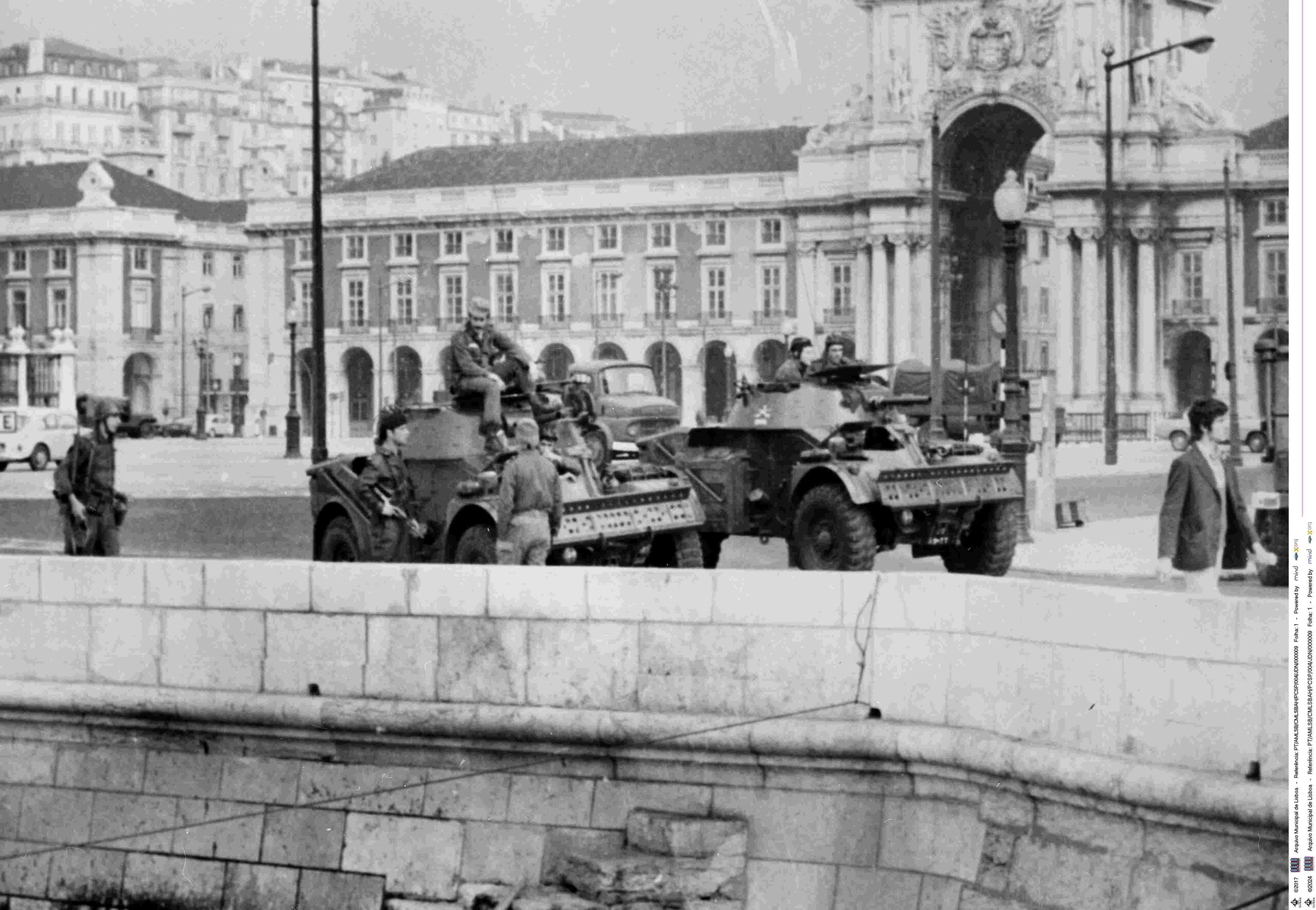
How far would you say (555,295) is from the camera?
17.2 metres

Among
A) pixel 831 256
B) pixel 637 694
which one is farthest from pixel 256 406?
pixel 637 694

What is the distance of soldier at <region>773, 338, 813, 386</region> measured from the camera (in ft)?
55.4

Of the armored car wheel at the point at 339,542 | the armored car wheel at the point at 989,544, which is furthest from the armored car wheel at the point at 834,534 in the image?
the armored car wheel at the point at 339,542

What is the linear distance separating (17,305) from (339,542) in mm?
3507

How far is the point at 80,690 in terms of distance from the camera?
12.9 m

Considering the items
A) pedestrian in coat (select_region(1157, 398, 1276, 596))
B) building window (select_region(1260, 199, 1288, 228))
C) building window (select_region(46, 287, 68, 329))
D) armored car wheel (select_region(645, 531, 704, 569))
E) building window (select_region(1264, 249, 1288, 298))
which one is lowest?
armored car wheel (select_region(645, 531, 704, 569))

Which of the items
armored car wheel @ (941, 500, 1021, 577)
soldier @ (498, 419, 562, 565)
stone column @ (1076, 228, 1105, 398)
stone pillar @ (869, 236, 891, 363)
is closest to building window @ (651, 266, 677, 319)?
stone pillar @ (869, 236, 891, 363)

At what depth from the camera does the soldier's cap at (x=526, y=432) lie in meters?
13.2

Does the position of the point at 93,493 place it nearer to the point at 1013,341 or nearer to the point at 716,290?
the point at 716,290

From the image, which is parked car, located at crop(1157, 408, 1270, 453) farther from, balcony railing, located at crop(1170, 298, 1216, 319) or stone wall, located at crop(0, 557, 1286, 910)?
stone wall, located at crop(0, 557, 1286, 910)

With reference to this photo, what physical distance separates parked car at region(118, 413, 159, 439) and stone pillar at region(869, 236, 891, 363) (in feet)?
14.9

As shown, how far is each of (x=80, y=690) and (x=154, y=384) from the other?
4.95 metres

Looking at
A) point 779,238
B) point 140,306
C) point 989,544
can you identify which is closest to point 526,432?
point 989,544

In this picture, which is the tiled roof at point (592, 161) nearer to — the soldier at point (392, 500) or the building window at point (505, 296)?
the building window at point (505, 296)
